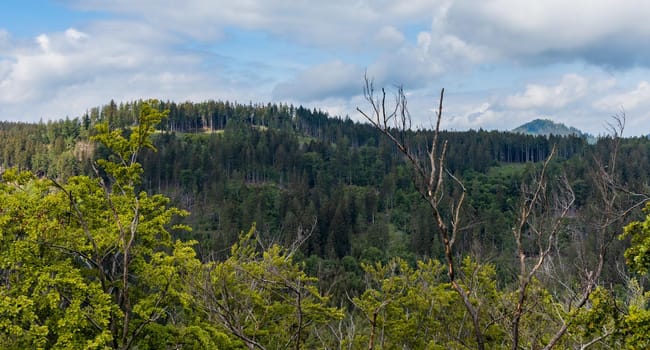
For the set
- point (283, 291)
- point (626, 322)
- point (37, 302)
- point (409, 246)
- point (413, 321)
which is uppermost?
point (626, 322)

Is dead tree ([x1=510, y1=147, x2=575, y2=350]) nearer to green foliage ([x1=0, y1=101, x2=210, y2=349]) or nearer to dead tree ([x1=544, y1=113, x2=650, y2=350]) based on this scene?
dead tree ([x1=544, y1=113, x2=650, y2=350])

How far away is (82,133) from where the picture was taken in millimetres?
155750

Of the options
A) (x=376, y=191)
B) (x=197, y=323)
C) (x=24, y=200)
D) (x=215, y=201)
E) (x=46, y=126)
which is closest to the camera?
(x=24, y=200)

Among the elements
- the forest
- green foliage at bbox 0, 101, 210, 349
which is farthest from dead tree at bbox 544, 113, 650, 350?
green foliage at bbox 0, 101, 210, 349

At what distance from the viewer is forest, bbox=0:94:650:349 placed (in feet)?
25.9

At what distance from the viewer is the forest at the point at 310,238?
7.90 m

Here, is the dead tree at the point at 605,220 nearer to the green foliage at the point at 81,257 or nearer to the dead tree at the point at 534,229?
the dead tree at the point at 534,229

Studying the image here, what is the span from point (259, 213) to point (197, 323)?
89.8 meters

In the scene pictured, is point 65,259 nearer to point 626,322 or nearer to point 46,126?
point 626,322

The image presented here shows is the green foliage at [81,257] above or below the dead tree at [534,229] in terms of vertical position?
below

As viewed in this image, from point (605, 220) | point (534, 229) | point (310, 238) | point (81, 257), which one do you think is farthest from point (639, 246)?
point (310, 238)

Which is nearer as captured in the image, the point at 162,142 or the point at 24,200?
the point at 24,200

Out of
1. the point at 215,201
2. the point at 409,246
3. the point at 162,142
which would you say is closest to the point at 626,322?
the point at 409,246

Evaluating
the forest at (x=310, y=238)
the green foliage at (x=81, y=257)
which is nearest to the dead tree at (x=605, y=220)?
the forest at (x=310, y=238)
